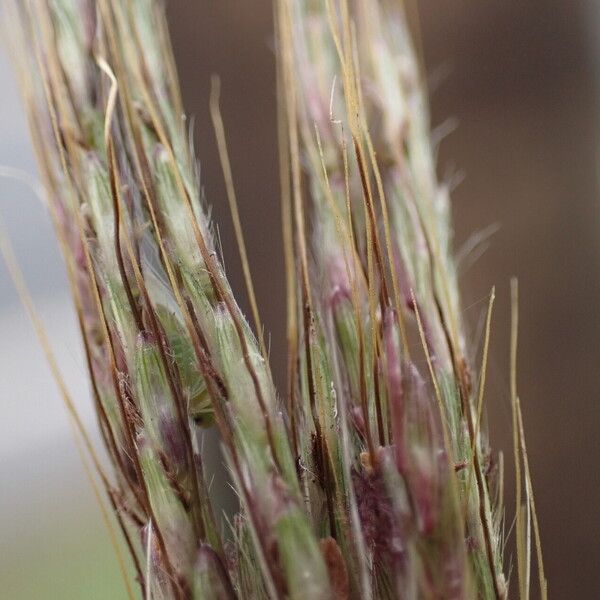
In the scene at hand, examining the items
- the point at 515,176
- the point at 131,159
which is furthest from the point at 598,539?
the point at 131,159

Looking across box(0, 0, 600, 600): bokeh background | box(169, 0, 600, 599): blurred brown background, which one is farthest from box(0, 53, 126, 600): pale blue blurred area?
box(169, 0, 600, 599): blurred brown background

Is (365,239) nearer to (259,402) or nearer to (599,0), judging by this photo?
(259,402)

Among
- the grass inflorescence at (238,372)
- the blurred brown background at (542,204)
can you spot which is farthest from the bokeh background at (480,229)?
the grass inflorescence at (238,372)

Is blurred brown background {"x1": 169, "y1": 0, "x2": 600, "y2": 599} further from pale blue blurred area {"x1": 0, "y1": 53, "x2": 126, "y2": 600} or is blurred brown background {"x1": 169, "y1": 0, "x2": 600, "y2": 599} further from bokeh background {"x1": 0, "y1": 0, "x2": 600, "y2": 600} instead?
pale blue blurred area {"x1": 0, "y1": 53, "x2": 126, "y2": 600}

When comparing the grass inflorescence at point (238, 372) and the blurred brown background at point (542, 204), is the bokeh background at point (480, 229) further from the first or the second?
the grass inflorescence at point (238, 372)

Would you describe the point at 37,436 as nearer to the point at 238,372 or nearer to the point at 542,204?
the point at 238,372

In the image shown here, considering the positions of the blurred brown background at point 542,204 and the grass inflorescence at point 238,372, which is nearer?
the grass inflorescence at point 238,372
